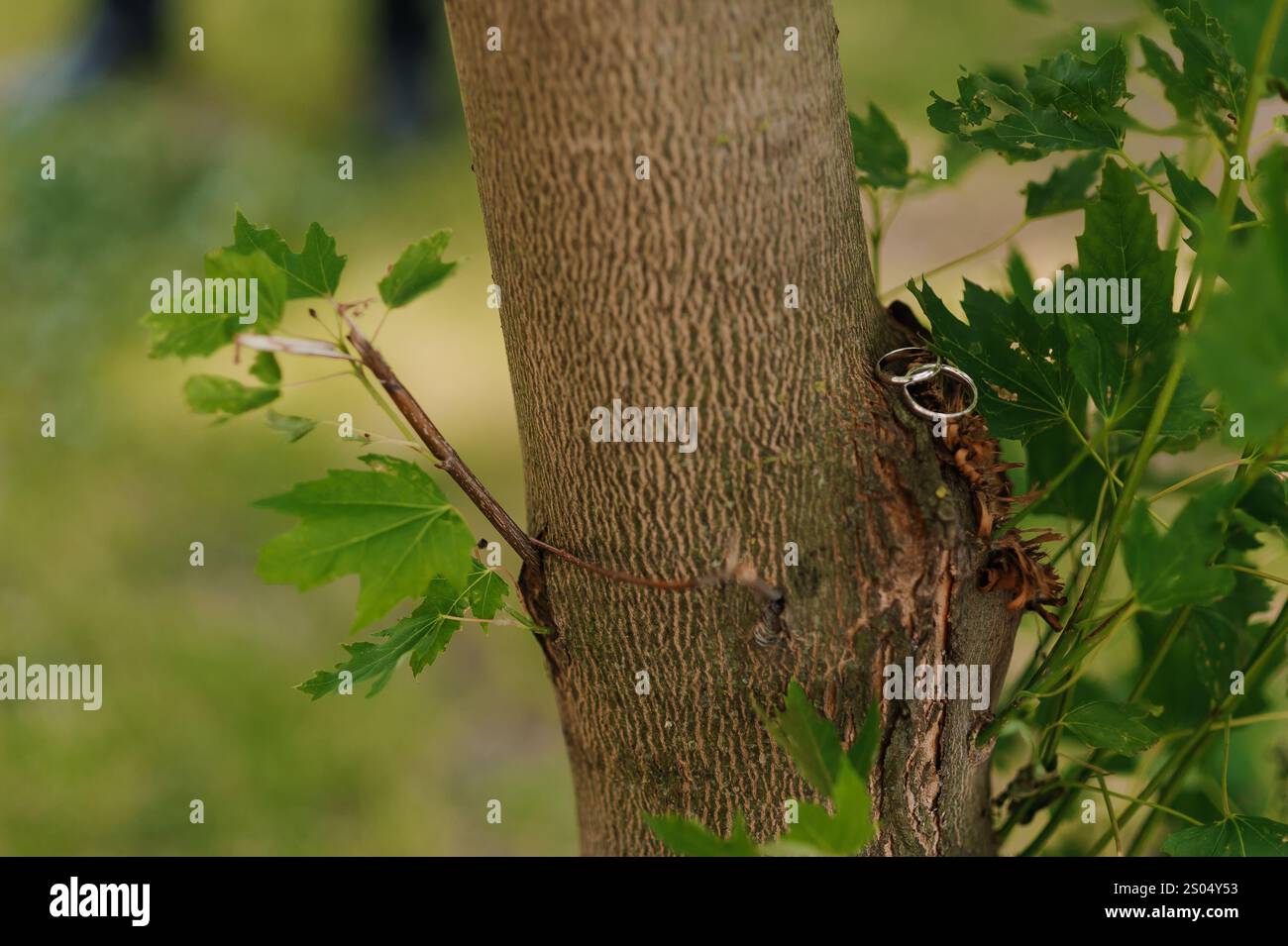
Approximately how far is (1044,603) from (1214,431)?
143 millimetres

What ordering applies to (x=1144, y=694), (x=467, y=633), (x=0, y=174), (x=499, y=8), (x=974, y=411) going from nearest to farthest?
1. (x=499, y=8)
2. (x=974, y=411)
3. (x=1144, y=694)
4. (x=467, y=633)
5. (x=0, y=174)

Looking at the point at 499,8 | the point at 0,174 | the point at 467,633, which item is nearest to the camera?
the point at 499,8

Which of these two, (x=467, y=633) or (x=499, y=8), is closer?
(x=499, y=8)

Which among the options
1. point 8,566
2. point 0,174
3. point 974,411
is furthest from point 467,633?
point 0,174

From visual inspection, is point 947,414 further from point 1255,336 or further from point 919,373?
point 1255,336

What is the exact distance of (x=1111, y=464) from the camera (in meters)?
0.71

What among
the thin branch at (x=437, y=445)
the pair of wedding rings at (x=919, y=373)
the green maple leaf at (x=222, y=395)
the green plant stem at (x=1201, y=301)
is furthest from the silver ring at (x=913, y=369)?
the green maple leaf at (x=222, y=395)

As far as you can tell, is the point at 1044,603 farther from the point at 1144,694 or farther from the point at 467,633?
the point at 467,633

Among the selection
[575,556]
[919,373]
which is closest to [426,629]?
[575,556]

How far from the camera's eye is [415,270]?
594mm

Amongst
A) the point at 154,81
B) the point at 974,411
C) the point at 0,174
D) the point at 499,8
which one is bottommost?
the point at 974,411

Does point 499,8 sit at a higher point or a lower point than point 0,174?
lower

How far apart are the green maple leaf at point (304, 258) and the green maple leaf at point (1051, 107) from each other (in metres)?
0.36

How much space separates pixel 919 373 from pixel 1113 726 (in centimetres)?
22
